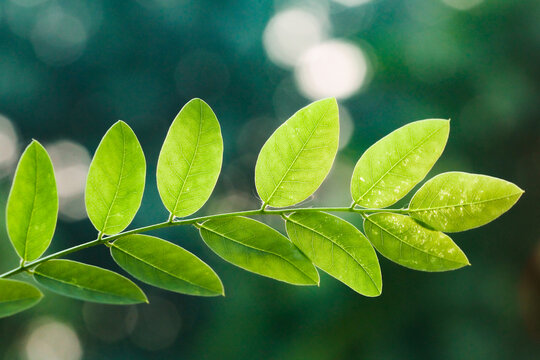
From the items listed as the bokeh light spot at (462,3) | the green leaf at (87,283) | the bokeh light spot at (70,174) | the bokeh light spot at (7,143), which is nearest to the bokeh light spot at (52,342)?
the bokeh light spot at (70,174)

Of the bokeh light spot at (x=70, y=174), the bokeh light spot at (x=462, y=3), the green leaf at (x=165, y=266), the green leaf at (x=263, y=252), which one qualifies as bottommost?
the bokeh light spot at (x=70, y=174)

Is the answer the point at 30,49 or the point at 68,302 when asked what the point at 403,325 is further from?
the point at 30,49

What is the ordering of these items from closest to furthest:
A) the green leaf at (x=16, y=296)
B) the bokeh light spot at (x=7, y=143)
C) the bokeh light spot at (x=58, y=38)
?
the green leaf at (x=16, y=296)
the bokeh light spot at (x=7, y=143)
the bokeh light spot at (x=58, y=38)

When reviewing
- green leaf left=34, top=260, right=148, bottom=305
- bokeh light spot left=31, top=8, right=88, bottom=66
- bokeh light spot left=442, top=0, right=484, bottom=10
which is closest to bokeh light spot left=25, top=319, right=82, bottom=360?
bokeh light spot left=31, top=8, right=88, bottom=66

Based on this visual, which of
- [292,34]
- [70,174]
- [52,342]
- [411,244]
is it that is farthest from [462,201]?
[292,34]

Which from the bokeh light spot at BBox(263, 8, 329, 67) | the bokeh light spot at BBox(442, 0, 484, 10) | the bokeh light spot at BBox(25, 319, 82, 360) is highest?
the bokeh light spot at BBox(442, 0, 484, 10)

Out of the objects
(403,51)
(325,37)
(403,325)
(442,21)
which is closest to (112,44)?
(325,37)

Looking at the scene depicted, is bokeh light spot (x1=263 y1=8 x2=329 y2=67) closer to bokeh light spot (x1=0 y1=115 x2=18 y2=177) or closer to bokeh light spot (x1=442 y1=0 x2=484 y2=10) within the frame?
bokeh light spot (x1=442 y1=0 x2=484 y2=10)

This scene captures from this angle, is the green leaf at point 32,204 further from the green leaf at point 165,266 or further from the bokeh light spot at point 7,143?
the bokeh light spot at point 7,143
